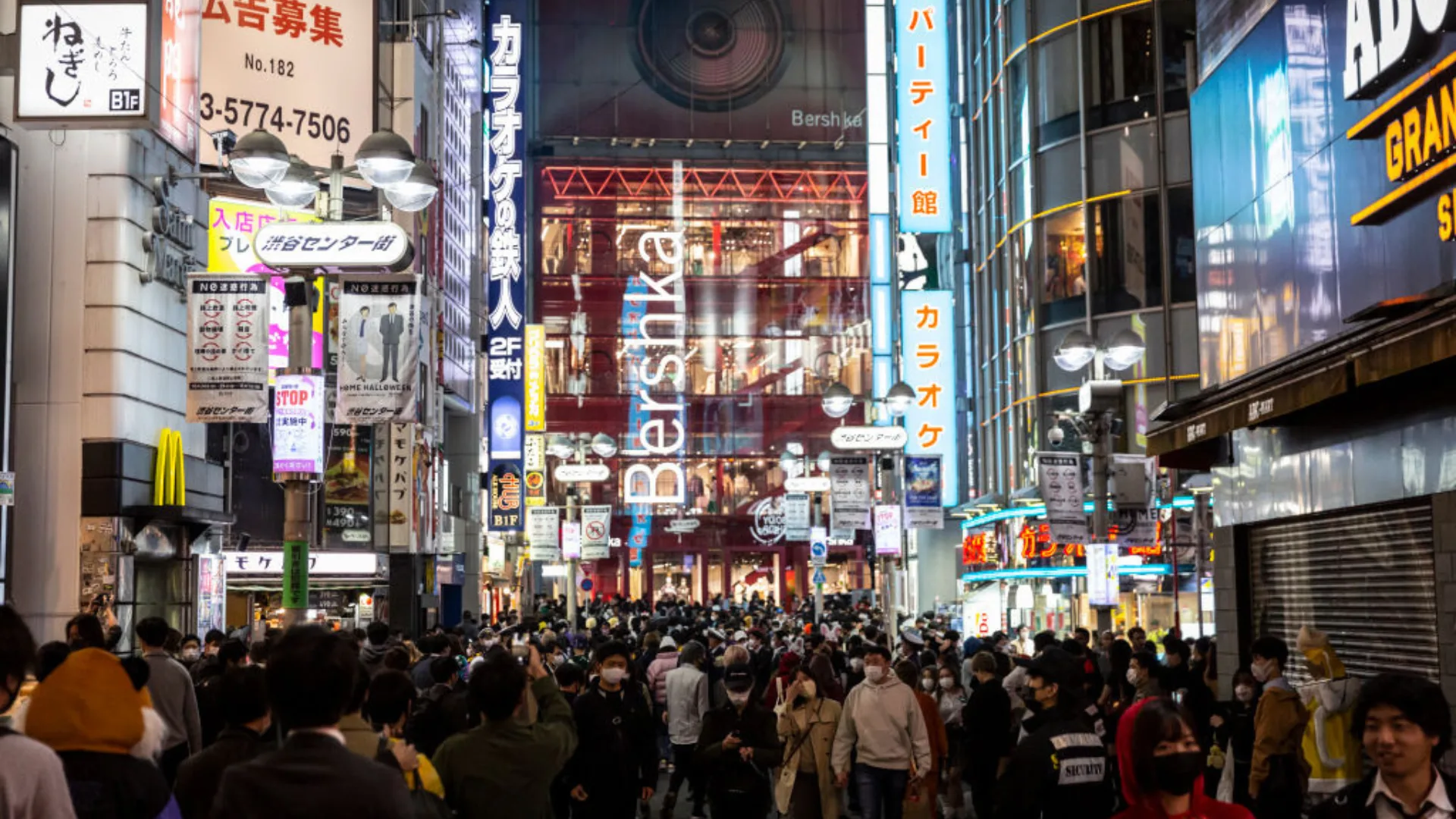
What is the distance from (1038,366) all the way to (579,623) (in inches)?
573

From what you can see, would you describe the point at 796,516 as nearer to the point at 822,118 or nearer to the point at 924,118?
the point at 924,118

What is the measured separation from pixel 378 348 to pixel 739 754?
7184 millimetres

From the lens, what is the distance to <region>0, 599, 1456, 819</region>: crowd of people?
17.3 ft

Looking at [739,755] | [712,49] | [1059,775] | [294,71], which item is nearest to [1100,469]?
[739,755]

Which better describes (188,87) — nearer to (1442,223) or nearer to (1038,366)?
(1442,223)

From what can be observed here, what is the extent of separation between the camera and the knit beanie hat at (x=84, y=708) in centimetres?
636

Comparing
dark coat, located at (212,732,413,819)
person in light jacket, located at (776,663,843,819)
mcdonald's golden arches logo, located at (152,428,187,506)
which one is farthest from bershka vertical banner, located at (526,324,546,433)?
dark coat, located at (212,732,413,819)

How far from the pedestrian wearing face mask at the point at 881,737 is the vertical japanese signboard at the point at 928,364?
97.1 feet

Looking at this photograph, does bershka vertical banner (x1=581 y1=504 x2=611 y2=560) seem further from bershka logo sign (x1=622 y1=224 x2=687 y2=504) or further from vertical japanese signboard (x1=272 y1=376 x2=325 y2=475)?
bershka logo sign (x1=622 y1=224 x2=687 y2=504)

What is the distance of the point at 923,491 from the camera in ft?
123

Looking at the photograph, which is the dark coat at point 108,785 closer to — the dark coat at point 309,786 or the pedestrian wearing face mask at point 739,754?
the dark coat at point 309,786

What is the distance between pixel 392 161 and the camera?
46.6ft

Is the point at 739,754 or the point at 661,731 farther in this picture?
the point at 661,731

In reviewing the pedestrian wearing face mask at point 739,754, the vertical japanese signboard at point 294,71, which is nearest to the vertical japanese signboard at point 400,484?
the vertical japanese signboard at point 294,71
